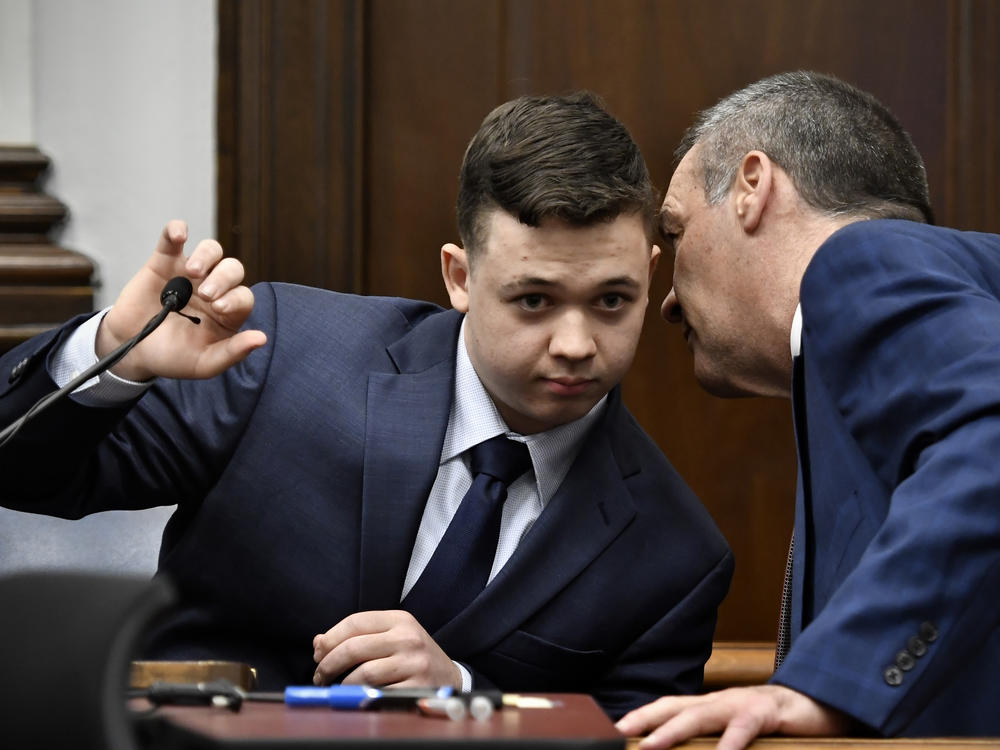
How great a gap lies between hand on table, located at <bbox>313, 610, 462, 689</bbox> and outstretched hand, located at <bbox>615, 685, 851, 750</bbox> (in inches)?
12.8

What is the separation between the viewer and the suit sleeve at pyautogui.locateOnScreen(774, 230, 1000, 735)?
2.74 feet

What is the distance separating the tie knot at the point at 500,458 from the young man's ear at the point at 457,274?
15 cm

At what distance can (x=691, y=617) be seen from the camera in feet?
4.35

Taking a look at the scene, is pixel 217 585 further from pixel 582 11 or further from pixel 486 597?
pixel 582 11

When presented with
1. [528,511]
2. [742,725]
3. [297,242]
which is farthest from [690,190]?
[742,725]

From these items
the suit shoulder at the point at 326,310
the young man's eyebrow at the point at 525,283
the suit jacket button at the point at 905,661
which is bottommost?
the suit jacket button at the point at 905,661

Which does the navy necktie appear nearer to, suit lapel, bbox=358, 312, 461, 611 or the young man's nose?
suit lapel, bbox=358, 312, 461, 611

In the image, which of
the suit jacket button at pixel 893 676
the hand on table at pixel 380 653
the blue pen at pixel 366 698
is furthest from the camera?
the hand on table at pixel 380 653

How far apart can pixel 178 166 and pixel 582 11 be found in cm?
72

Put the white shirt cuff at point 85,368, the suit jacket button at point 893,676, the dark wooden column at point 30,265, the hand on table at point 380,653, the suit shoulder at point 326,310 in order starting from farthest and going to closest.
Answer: the dark wooden column at point 30,265, the suit shoulder at point 326,310, the white shirt cuff at point 85,368, the hand on table at point 380,653, the suit jacket button at point 893,676

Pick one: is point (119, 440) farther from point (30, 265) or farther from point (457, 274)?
point (30, 265)

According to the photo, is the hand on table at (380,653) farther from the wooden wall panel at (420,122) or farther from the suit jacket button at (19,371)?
the wooden wall panel at (420,122)

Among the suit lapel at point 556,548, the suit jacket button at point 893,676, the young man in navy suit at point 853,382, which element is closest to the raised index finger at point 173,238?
A: the suit lapel at point 556,548

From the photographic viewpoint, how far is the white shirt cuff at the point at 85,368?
3.82ft
